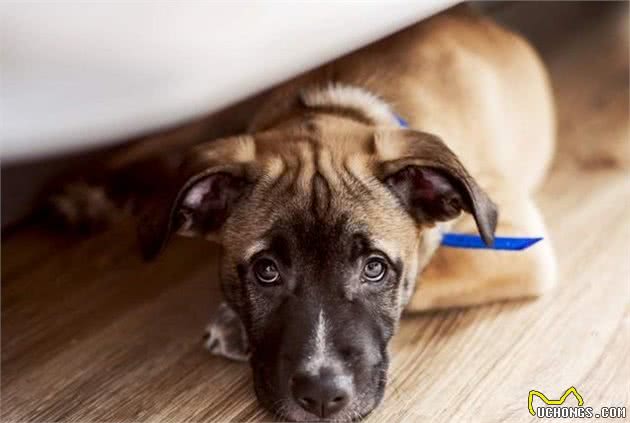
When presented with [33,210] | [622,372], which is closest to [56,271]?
[33,210]

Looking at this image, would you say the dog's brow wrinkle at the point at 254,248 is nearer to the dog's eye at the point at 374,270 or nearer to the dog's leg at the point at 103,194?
the dog's eye at the point at 374,270

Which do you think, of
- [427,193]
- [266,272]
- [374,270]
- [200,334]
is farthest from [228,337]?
[427,193]

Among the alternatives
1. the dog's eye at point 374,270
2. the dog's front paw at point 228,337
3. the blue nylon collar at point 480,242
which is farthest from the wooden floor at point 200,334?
the dog's eye at point 374,270

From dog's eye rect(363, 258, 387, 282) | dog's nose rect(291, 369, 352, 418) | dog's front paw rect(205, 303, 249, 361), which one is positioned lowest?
dog's front paw rect(205, 303, 249, 361)

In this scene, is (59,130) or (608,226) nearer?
(59,130)

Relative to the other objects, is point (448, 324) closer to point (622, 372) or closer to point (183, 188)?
point (622, 372)

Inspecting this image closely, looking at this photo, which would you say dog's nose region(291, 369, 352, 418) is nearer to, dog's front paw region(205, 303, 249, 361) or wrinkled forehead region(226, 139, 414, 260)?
wrinkled forehead region(226, 139, 414, 260)

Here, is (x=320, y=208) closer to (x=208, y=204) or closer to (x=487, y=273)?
(x=208, y=204)

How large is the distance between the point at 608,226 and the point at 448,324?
869 millimetres

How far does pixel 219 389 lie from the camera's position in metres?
2.68

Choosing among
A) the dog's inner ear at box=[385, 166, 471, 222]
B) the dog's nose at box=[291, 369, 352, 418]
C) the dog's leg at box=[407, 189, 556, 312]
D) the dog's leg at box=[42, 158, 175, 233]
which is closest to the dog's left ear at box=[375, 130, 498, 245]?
the dog's inner ear at box=[385, 166, 471, 222]

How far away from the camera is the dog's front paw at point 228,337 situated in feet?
9.15

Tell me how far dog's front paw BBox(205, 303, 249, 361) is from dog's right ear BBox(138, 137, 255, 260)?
11.7 inches

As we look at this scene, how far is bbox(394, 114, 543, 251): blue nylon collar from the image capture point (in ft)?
9.17
